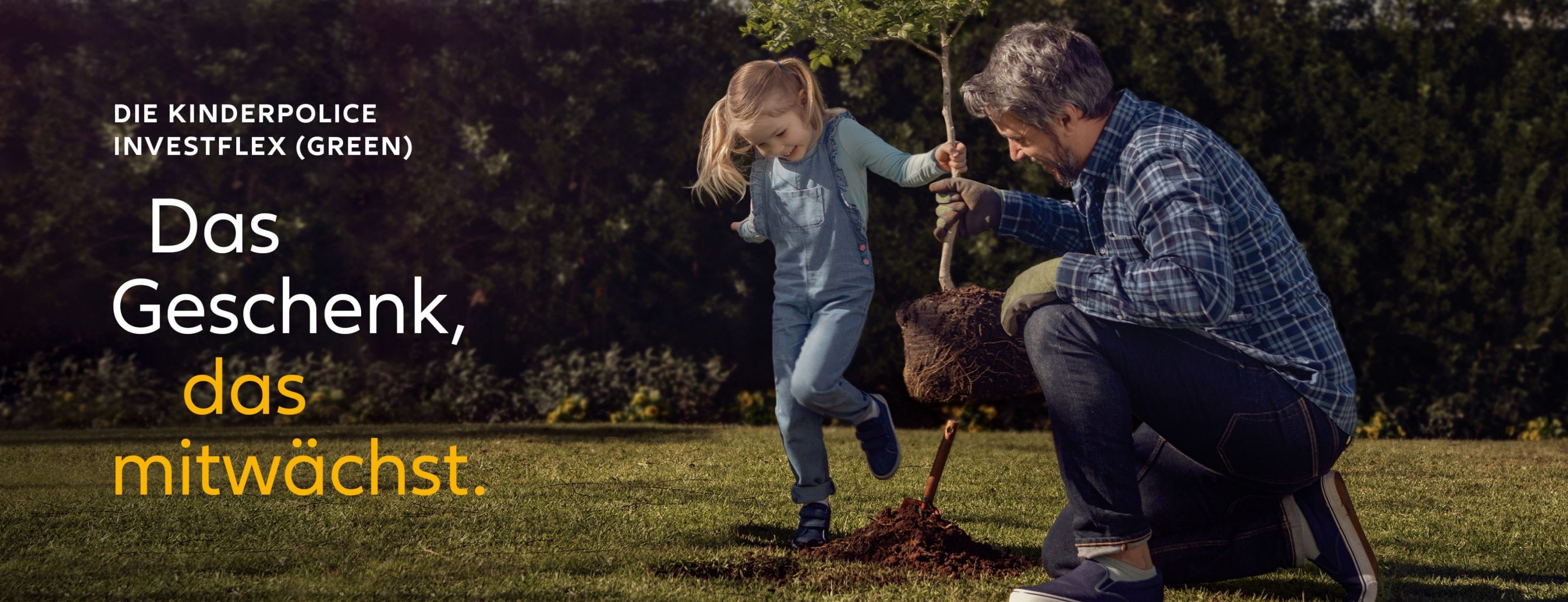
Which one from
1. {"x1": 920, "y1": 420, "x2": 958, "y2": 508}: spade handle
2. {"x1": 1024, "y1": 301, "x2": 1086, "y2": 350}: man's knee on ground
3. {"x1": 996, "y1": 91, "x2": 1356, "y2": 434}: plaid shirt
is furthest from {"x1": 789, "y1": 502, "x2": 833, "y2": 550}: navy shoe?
{"x1": 996, "y1": 91, "x2": 1356, "y2": 434}: plaid shirt

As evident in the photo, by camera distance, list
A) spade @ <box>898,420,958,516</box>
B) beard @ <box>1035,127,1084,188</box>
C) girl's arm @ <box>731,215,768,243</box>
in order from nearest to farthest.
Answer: beard @ <box>1035,127,1084,188</box>
spade @ <box>898,420,958,516</box>
girl's arm @ <box>731,215,768,243</box>

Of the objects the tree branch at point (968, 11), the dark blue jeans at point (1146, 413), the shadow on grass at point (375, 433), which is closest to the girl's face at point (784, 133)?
the tree branch at point (968, 11)

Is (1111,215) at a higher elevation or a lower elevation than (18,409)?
higher

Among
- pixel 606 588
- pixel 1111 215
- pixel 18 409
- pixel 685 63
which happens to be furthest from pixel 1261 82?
pixel 18 409

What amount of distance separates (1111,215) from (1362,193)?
16.9ft

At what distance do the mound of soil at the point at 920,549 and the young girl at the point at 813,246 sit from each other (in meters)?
0.21

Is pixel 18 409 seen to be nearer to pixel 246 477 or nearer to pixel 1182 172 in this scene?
pixel 246 477

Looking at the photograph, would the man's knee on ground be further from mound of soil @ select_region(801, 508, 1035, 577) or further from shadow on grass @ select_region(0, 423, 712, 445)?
shadow on grass @ select_region(0, 423, 712, 445)

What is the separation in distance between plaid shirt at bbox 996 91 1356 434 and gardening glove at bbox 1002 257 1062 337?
0.12m

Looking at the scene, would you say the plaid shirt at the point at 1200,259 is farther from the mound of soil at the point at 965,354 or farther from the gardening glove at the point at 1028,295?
the mound of soil at the point at 965,354

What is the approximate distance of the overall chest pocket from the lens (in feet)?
12.0

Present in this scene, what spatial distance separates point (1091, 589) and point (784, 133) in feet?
5.35

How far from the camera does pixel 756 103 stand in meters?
3.68

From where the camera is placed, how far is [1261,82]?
286 inches
